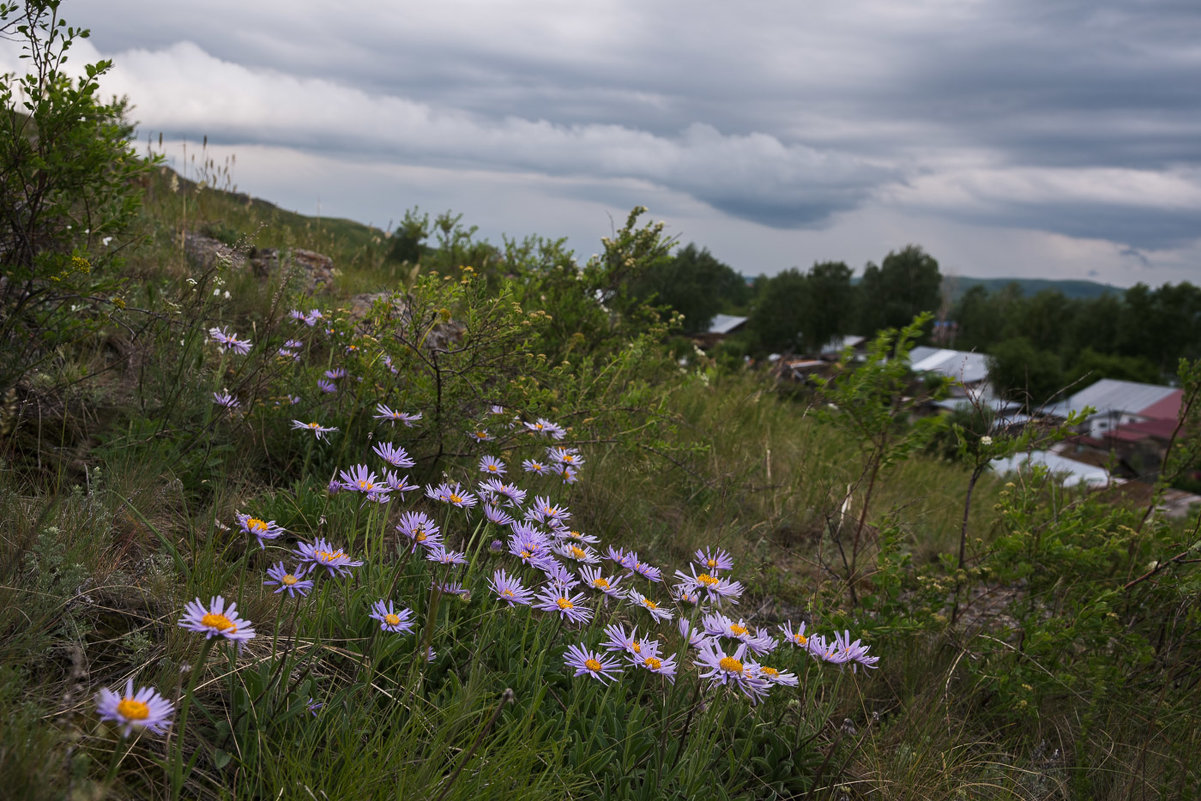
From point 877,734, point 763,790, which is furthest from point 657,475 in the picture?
point 763,790

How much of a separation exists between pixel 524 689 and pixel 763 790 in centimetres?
71

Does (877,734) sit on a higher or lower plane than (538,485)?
lower

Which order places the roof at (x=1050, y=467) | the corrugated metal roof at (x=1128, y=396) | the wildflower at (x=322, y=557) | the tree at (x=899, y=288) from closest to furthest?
the wildflower at (x=322, y=557) → the roof at (x=1050, y=467) → the corrugated metal roof at (x=1128, y=396) → the tree at (x=899, y=288)

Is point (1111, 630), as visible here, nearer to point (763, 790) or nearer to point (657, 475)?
point (763, 790)

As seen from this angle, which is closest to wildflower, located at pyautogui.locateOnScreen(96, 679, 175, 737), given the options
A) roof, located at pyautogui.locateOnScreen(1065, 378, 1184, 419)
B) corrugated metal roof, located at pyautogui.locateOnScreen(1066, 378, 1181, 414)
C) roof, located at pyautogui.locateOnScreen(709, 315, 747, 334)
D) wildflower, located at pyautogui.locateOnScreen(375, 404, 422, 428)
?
wildflower, located at pyautogui.locateOnScreen(375, 404, 422, 428)

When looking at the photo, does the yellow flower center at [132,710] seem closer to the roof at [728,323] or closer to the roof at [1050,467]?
the roof at [1050,467]

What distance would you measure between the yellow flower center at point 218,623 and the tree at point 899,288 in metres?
68.5

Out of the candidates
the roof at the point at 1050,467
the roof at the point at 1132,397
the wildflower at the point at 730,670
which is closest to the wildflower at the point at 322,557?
the wildflower at the point at 730,670

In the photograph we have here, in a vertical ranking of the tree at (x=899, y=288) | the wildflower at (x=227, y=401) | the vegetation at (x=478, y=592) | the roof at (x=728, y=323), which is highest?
the tree at (x=899, y=288)

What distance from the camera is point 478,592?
2.14 metres

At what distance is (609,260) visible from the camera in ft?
19.1

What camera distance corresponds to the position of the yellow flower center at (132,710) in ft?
3.43

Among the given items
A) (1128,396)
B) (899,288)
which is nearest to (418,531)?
(1128,396)

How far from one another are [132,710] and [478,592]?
1137 millimetres
